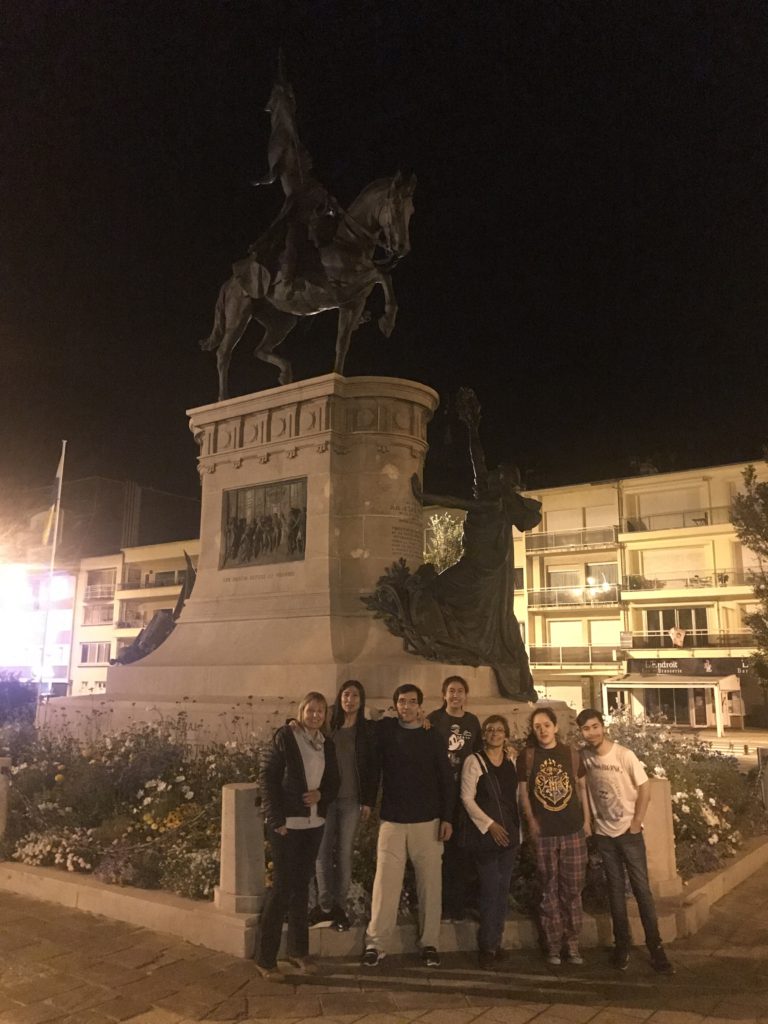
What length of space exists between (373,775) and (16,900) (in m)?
3.45

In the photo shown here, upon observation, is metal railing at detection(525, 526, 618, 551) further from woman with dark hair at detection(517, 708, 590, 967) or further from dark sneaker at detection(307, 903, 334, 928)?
dark sneaker at detection(307, 903, 334, 928)

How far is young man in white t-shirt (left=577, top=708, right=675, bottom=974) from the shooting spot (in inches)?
207

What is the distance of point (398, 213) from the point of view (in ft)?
39.2

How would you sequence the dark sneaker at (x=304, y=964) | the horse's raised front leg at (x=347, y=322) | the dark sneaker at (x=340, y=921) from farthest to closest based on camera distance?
the horse's raised front leg at (x=347, y=322) < the dark sneaker at (x=340, y=921) < the dark sneaker at (x=304, y=964)

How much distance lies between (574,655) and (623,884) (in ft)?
121

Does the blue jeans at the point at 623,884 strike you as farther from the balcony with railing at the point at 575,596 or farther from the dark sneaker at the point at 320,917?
the balcony with railing at the point at 575,596

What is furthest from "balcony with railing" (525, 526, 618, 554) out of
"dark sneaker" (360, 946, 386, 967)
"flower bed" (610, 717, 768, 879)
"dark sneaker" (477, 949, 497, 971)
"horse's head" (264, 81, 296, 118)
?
"dark sneaker" (360, 946, 386, 967)

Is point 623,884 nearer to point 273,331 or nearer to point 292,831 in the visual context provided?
point 292,831

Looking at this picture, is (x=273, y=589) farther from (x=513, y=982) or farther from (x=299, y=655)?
(x=513, y=982)

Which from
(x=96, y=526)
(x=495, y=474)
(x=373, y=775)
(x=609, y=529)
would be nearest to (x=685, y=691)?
(x=609, y=529)

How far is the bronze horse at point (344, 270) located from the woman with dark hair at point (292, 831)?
7786 millimetres

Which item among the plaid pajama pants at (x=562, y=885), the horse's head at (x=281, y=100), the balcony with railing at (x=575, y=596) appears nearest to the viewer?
the plaid pajama pants at (x=562, y=885)

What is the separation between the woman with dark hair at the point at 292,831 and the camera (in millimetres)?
5043

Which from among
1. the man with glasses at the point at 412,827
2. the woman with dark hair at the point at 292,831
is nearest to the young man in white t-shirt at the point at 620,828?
the man with glasses at the point at 412,827
